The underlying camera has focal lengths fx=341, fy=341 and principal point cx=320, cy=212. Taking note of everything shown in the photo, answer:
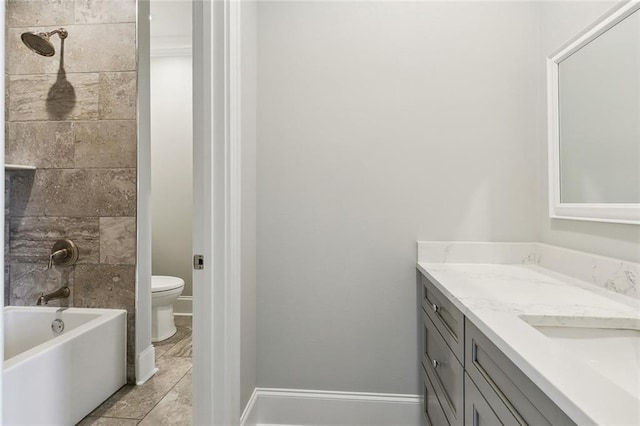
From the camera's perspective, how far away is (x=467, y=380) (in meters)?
0.99

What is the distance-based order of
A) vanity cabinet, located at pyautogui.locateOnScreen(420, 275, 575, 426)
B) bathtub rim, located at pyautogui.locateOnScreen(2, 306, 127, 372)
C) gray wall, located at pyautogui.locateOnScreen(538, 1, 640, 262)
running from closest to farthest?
vanity cabinet, located at pyautogui.locateOnScreen(420, 275, 575, 426) → gray wall, located at pyautogui.locateOnScreen(538, 1, 640, 262) → bathtub rim, located at pyautogui.locateOnScreen(2, 306, 127, 372)

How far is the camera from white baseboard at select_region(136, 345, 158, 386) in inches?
81.2

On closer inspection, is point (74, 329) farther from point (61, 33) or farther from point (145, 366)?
point (61, 33)

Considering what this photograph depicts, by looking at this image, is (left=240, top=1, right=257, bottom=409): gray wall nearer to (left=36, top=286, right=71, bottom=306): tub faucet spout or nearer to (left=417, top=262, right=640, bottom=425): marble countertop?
(left=417, top=262, right=640, bottom=425): marble countertop

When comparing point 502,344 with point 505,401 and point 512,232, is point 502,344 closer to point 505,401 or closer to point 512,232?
point 505,401

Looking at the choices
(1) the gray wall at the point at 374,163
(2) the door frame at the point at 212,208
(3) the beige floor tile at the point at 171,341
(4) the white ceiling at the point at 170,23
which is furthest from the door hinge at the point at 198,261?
(4) the white ceiling at the point at 170,23

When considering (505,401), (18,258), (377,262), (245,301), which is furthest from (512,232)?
(18,258)

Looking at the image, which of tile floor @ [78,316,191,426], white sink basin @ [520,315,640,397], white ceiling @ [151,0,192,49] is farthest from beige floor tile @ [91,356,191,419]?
white ceiling @ [151,0,192,49]

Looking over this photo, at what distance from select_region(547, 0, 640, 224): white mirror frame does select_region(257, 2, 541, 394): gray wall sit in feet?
0.41

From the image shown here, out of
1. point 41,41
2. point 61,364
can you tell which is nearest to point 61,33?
point 41,41

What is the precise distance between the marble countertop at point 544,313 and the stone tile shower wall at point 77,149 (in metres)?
1.80

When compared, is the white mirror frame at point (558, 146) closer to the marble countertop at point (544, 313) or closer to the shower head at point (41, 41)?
the marble countertop at point (544, 313)

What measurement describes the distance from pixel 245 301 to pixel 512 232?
4.42ft

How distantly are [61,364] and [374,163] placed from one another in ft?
5.87
